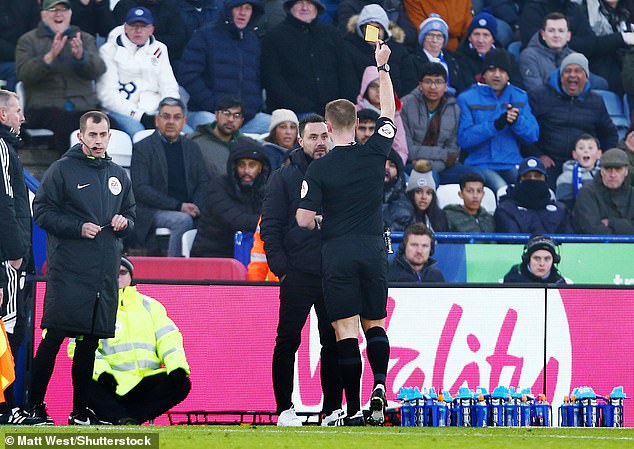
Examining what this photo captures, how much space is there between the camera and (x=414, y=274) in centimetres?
1253

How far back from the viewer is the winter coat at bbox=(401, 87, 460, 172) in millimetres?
15383

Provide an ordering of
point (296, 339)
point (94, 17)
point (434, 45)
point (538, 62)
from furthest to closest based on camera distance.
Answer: point (538, 62)
point (434, 45)
point (94, 17)
point (296, 339)

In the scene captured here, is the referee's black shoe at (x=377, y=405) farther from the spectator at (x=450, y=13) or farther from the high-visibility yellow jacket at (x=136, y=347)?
the spectator at (x=450, y=13)

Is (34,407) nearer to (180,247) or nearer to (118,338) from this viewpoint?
(118,338)

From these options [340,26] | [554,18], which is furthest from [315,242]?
[554,18]

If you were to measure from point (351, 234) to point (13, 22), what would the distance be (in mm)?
7228

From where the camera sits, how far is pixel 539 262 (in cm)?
1299

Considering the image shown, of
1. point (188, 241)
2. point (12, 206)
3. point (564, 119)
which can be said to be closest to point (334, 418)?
point (12, 206)

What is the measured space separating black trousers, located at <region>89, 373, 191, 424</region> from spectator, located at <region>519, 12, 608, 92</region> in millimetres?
7884

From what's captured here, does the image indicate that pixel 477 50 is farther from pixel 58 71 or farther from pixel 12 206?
pixel 12 206

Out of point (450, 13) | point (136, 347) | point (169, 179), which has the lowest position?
point (136, 347)

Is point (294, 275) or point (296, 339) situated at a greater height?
point (294, 275)

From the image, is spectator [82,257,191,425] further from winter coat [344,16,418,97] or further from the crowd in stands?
winter coat [344,16,418,97]

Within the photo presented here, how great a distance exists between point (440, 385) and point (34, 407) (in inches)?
126
